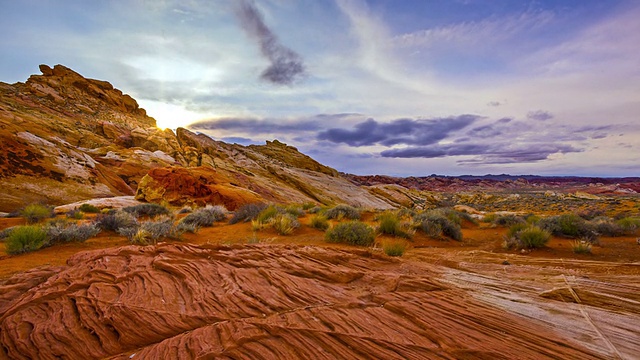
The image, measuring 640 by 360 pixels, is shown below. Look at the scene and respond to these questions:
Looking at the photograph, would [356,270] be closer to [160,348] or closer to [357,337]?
[357,337]

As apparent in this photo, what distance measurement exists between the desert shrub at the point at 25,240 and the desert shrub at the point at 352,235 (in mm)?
8108

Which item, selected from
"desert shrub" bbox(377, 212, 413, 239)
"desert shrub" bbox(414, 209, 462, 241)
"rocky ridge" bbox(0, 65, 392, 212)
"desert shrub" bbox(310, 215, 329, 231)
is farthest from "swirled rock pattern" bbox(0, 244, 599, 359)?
"rocky ridge" bbox(0, 65, 392, 212)

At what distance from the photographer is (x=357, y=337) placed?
2953 mm

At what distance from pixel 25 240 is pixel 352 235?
29.8ft

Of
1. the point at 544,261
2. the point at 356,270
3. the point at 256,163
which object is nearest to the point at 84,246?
the point at 356,270

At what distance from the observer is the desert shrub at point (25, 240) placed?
720cm

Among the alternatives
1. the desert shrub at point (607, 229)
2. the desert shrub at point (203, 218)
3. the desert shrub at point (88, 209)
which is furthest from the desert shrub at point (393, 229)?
the desert shrub at point (88, 209)

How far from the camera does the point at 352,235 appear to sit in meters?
9.52

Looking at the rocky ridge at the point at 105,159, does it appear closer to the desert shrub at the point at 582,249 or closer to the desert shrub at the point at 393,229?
the desert shrub at the point at 393,229

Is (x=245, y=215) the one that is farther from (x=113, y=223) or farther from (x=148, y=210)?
(x=148, y=210)

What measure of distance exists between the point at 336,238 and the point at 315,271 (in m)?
4.85

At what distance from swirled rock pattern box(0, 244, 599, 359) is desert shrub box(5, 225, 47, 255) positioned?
3677mm

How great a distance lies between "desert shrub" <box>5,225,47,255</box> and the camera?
7.20 metres

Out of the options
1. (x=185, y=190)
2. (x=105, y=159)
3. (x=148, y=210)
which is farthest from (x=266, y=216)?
(x=105, y=159)
